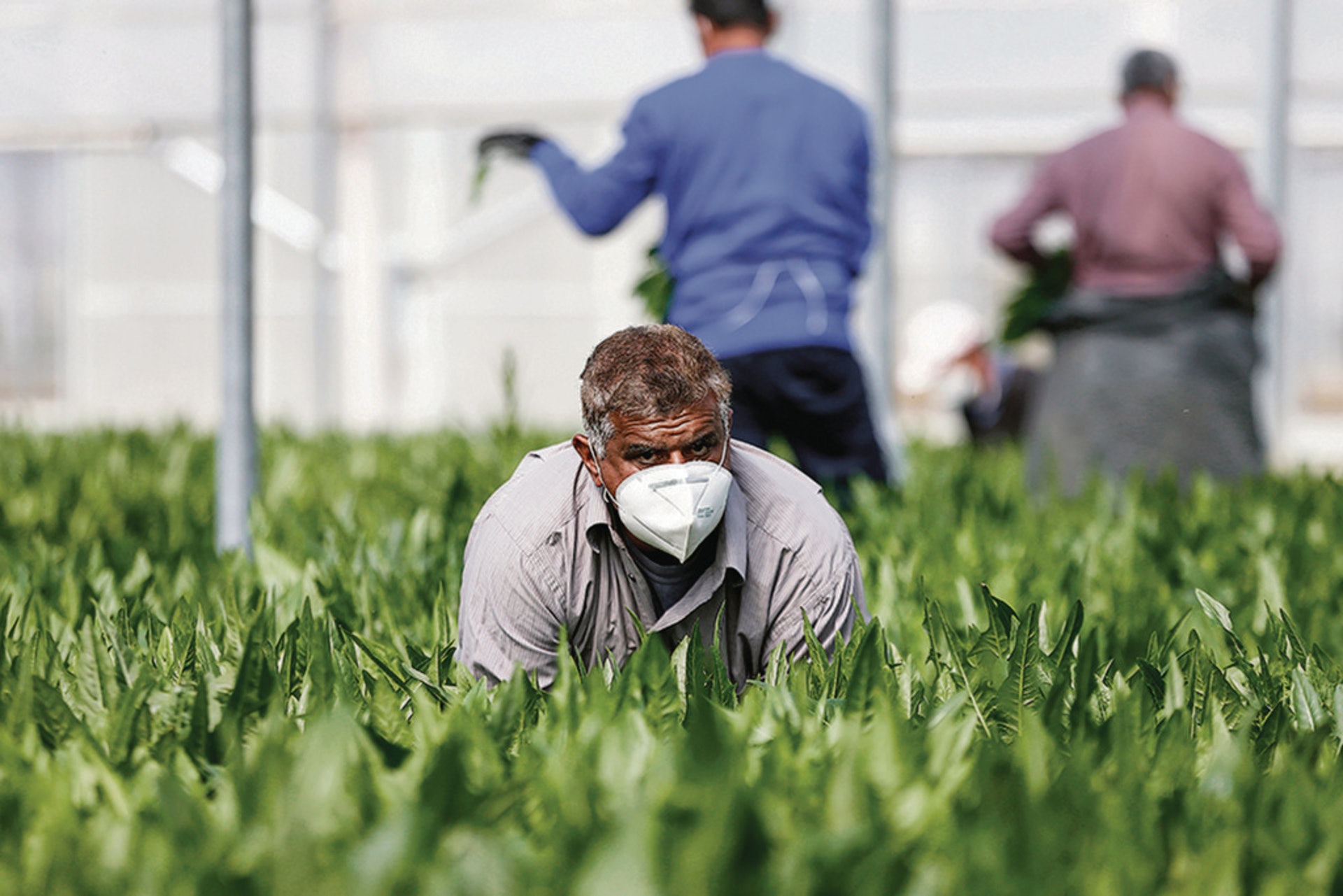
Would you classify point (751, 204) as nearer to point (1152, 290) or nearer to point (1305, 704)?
point (1152, 290)

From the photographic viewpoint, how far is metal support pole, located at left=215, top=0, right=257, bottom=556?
4.46 m

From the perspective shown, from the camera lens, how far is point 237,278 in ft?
14.6

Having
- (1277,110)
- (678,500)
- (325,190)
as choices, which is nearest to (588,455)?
(678,500)

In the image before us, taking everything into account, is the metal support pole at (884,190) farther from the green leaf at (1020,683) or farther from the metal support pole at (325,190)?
the metal support pole at (325,190)

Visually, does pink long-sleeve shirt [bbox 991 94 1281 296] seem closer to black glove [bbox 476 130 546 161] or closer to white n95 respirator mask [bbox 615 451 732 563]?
black glove [bbox 476 130 546 161]

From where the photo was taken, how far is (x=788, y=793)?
1.98 m

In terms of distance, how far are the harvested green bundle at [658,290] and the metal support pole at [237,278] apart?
3.30 ft

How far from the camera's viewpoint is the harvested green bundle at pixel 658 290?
4.65 m

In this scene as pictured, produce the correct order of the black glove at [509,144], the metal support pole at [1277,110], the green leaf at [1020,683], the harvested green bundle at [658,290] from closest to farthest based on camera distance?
1. the green leaf at [1020,683]
2. the black glove at [509,144]
3. the harvested green bundle at [658,290]
4. the metal support pole at [1277,110]

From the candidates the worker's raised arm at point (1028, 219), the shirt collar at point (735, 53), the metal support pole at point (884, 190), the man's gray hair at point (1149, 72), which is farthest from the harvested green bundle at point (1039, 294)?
the shirt collar at point (735, 53)

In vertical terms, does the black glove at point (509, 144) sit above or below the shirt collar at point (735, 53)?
below

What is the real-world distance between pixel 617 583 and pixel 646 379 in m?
0.35

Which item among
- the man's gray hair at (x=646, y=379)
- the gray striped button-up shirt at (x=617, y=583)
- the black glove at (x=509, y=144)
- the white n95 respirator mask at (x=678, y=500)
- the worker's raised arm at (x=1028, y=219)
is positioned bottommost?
the gray striped button-up shirt at (x=617, y=583)

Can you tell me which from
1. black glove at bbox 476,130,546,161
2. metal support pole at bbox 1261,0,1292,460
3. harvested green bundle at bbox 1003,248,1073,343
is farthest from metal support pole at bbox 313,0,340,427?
black glove at bbox 476,130,546,161
